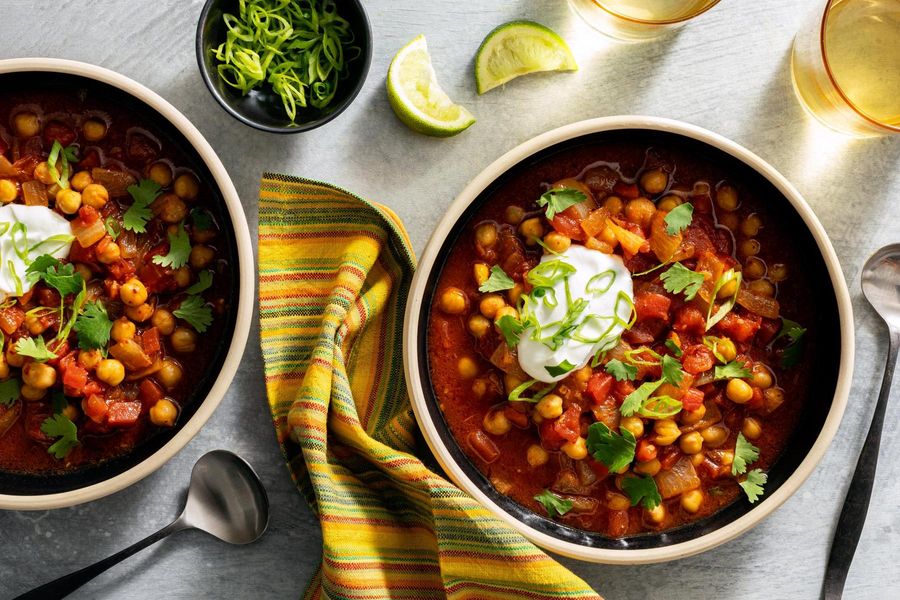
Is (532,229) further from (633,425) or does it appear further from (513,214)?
(633,425)

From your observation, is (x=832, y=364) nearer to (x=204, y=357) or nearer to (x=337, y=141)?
(x=337, y=141)

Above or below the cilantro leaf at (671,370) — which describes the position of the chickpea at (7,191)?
above

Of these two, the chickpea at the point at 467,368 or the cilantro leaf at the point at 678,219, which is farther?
the chickpea at the point at 467,368

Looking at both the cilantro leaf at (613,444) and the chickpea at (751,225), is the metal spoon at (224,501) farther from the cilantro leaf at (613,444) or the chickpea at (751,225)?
the chickpea at (751,225)

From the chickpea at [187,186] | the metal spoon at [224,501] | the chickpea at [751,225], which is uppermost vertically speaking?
the chickpea at [187,186]

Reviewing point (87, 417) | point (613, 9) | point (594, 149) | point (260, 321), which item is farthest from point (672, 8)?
point (87, 417)

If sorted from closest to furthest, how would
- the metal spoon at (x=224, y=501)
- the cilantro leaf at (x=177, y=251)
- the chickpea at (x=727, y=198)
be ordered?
the cilantro leaf at (x=177, y=251), the chickpea at (x=727, y=198), the metal spoon at (x=224, y=501)

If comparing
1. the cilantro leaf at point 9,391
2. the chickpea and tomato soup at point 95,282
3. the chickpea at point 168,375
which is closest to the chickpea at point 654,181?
the chickpea and tomato soup at point 95,282

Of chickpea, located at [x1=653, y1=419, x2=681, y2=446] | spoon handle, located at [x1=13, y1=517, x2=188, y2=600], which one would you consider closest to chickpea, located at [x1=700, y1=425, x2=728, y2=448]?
chickpea, located at [x1=653, y1=419, x2=681, y2=446]
